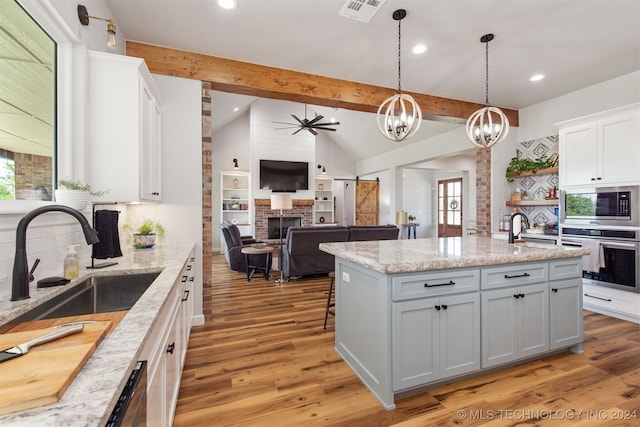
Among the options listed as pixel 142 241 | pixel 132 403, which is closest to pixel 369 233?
pixel 142 241

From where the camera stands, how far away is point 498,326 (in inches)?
84.2

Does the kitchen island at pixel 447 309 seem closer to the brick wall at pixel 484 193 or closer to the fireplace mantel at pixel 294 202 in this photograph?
the brick wall at pixel 484 193

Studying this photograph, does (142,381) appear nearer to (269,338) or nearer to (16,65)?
(16,65)

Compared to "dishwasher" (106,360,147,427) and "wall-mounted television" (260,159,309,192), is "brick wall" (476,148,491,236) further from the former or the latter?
"dishwasher" (106,360,147,427)

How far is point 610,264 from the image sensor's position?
3320mm

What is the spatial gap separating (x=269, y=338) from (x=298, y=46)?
2.97 metres

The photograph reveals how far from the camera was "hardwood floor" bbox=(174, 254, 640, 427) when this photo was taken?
176 centimetres

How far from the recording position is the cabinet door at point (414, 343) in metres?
1.84

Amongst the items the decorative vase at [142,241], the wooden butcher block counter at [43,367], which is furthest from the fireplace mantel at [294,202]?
the wooden butcher block counter at [43,367]

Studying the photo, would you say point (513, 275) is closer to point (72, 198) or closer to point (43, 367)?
point (43, 367)

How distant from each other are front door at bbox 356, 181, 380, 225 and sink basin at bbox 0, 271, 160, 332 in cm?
889

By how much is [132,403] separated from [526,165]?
5537 millimetres

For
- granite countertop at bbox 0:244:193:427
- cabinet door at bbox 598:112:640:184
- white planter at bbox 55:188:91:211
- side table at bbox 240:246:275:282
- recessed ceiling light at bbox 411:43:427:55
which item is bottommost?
side table at bbox 240:246:275:282

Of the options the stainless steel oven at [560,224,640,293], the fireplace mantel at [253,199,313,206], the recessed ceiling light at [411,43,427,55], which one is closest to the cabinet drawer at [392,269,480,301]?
the recessed ceiling light at [411,43,427,55]
